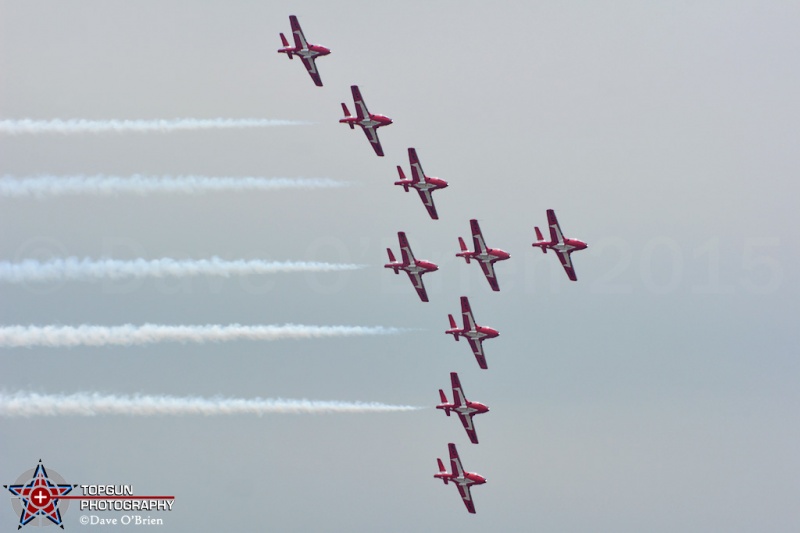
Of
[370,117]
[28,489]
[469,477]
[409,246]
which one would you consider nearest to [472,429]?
[469,477]

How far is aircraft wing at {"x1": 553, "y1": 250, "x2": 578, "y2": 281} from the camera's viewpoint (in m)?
145

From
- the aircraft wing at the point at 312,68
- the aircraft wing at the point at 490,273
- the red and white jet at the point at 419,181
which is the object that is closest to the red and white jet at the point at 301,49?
the aircraft wing at the point at 312,68

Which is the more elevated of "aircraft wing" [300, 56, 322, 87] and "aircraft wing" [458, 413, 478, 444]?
"aircraft wing" [300, 56, 322, 87]

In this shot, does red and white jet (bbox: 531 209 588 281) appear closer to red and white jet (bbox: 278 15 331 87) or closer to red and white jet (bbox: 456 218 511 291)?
red and white jet (bbox: 456 218 511 291)

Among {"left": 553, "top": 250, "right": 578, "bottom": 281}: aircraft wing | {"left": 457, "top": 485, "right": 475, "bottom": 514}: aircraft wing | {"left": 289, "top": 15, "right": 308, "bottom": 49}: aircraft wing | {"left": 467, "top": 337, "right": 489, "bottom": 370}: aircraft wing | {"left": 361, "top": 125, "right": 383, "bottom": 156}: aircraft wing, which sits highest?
{"left": 289, "top": 15, "right": 308, "bottom": 49}: aircraft wing

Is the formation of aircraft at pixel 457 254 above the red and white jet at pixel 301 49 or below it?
below

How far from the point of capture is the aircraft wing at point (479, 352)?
14600 cm

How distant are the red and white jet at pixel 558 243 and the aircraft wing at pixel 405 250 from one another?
8576mm

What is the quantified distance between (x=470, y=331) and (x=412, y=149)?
13.5 m

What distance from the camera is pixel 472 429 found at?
146375mm

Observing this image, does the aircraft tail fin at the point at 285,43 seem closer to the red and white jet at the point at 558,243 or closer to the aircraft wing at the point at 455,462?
the red and white jet at the point at 558,243

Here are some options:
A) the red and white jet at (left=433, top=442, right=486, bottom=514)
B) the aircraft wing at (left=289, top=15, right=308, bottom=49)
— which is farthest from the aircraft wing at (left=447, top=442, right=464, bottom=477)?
the aircraft wing at (left=289, top=15, right=308, bottom=49)

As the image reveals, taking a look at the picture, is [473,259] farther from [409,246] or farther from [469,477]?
[469,477]

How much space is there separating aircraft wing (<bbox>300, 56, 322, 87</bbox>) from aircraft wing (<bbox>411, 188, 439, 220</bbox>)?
10255 mm
